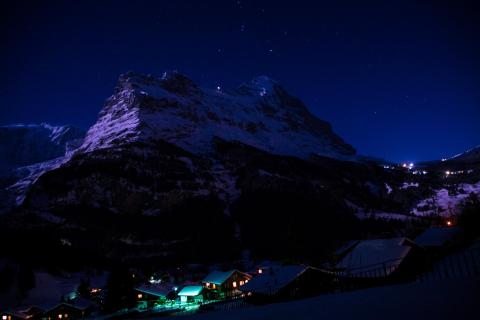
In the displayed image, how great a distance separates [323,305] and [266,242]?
362ft

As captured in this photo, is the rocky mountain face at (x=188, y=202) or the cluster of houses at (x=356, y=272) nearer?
the cluster of houses at (x=356, y=272)

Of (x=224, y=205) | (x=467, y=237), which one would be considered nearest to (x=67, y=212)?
(x=224, y=205)

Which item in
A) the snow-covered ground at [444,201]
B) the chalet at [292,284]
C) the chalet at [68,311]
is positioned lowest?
the chalet at [68,311]

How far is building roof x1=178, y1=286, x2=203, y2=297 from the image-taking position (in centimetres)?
6294

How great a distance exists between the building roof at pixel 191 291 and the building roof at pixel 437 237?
130 ft

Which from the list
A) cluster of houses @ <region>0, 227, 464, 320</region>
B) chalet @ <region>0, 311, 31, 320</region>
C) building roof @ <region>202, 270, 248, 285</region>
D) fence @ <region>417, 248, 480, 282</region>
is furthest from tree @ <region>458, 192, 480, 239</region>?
chalet @ <region>0, 311, 31, 320</region>

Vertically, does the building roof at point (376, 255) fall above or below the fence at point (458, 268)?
above

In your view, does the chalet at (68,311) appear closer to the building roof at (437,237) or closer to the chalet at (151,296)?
the chalet at (151,296)

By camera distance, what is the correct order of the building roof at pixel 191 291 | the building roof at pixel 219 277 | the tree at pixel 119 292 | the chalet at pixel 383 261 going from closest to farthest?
the chalet at pixel 383 261
the tree at pixel 119 292
the building roof at pixel 219 277
the building roof at pixel 191 291

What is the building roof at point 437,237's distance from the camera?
40.0 m

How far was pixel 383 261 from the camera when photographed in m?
29.9

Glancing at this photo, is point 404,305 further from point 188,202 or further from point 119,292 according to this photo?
point 188,202

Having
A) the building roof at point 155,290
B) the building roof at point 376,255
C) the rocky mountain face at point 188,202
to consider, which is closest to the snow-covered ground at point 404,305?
the building roof at point 376,255

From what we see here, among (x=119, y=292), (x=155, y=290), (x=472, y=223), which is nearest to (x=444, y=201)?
(x=472, y=223)
